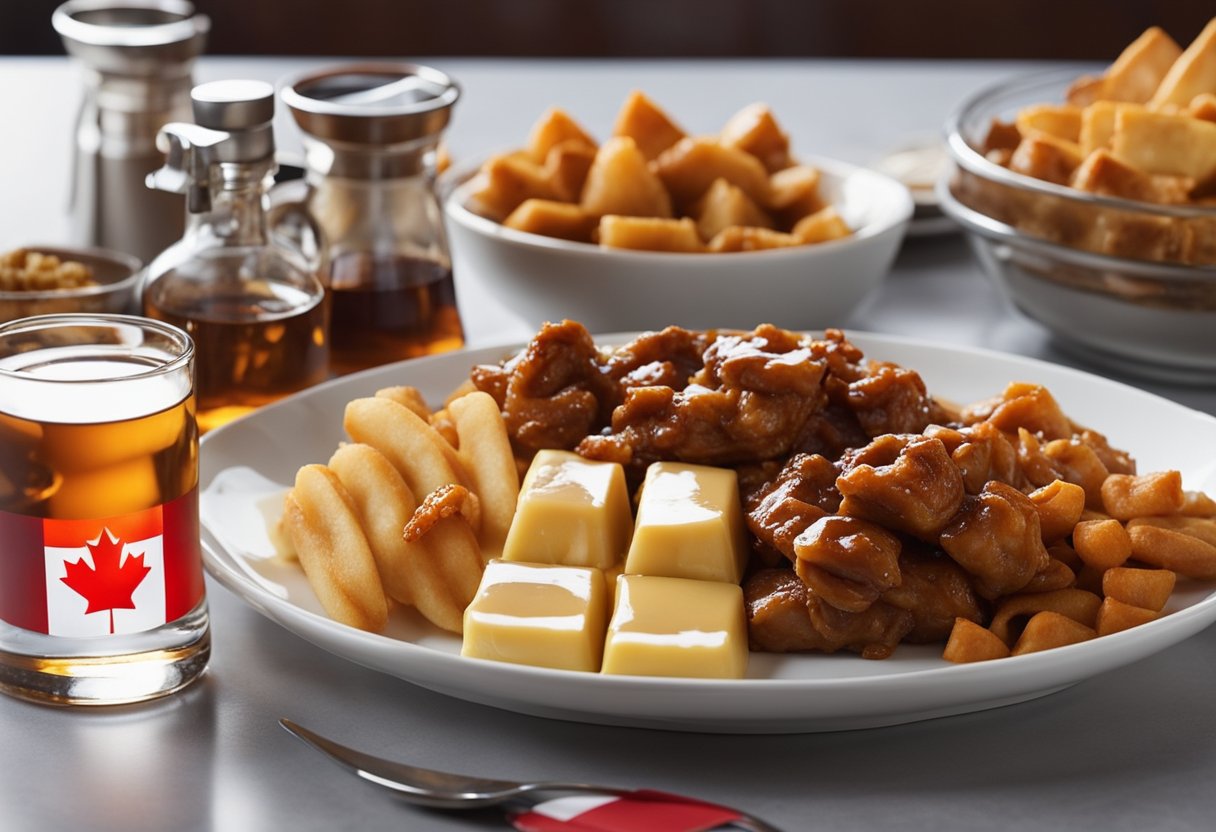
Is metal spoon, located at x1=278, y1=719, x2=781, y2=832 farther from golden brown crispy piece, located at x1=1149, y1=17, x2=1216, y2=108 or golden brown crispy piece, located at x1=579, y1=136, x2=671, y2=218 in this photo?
golden brown crispy piece, located at x1=1149, y1=17, x2=1216, y2=108

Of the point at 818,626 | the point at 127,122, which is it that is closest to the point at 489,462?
the point at 818,626

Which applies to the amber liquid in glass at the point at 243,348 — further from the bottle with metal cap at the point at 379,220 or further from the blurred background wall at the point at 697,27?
the blurred background wall at the point at 697,27

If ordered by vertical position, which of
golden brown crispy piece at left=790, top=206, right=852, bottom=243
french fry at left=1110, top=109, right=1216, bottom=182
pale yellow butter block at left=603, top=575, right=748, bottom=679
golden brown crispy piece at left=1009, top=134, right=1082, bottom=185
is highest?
french fry at left=1110, top=109, right=1216, bottom=182

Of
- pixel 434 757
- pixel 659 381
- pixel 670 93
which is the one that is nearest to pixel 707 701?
pixel 434 757

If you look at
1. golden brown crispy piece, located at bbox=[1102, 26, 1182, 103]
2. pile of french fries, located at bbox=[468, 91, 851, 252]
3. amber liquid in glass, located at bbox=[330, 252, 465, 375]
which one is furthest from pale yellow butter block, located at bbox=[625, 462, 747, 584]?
golden brown crispy piece, located at bbox=[1102, 26, 1182, 103]

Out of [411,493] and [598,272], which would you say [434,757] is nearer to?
[411,493]

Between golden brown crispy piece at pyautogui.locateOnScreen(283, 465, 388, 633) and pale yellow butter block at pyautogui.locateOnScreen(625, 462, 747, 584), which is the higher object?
pale yellow butter block at pyautogui.locateOnScreen(625, 462, 747, 584)
